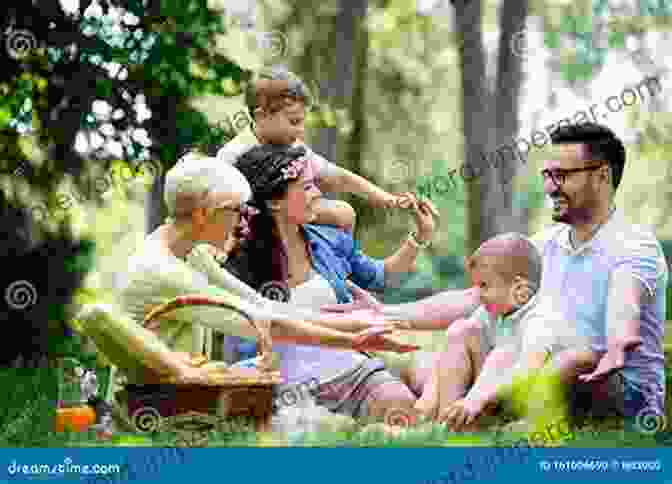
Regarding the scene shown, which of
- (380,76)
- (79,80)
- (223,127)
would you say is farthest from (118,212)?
(380,76)

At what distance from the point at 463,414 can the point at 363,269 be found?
623 mm

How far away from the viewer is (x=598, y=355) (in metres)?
4.32

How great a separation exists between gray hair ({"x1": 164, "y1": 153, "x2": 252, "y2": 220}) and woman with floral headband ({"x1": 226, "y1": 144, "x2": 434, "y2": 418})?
4.1 inches

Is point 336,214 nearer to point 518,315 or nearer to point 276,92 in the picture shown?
point 276,92

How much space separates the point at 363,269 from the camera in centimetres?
446

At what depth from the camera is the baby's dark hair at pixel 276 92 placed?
4.49 m

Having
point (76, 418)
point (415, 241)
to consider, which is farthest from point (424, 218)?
point (76, 418)

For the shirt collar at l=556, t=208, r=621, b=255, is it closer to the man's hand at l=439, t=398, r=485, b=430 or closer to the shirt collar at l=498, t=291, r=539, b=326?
the shirt collar at l=498, t=291, r=539, b=326

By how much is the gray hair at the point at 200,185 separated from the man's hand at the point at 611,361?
1.27 metres

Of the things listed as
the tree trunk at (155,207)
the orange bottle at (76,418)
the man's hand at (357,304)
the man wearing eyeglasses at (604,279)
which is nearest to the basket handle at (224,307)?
the man's hand at (357,304)

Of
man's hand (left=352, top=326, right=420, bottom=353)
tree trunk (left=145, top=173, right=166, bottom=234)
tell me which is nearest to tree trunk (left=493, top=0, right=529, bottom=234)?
man's hand (left=352, top=326, right=420, bottom=353)

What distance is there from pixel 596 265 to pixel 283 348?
1076 millimetres

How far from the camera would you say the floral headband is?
4297mm

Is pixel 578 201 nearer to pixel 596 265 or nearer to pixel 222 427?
pixel 596 265
